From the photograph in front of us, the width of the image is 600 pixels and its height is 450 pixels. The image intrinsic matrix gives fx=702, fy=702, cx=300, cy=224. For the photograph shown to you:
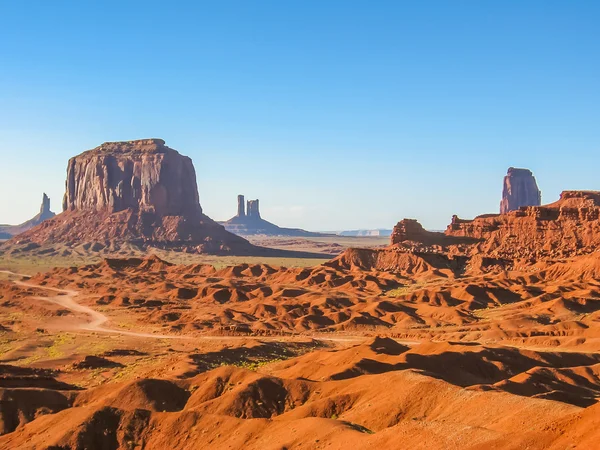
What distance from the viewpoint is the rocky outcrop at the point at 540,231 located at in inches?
5295

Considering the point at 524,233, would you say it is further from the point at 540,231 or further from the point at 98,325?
the point at 98,325

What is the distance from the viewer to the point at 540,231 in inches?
5655

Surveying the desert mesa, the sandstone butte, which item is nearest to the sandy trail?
the desert mesa

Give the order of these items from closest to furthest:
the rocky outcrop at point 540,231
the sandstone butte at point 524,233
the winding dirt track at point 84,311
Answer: the winding dirt track at point 84,311 < the rocky outcrop at point 540,231 < the sandstone butte at point 524,233

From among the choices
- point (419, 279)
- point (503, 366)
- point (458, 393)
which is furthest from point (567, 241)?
point (458, 393)

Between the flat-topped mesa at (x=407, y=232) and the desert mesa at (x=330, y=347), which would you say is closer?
the desert mesa at (x=330, y=347)

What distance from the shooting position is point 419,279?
126250 mm

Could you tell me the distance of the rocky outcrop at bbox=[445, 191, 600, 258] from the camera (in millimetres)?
134500

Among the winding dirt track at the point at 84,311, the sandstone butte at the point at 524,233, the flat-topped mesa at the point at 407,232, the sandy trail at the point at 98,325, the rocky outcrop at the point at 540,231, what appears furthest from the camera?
the flat-topped mesa at the point at 407,232

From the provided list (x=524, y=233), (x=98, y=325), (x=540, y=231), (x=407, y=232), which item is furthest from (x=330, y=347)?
(x=407, y=232)

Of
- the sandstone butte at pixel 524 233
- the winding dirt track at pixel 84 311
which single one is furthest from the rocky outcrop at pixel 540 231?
the winding dirt track at pixel 84 311

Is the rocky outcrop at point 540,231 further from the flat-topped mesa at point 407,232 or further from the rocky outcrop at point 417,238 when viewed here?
the flat-topped mesa at point 407,232

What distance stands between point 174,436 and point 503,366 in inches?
1014

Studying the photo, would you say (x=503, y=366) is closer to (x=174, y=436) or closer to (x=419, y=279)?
(x=174, y=436)
